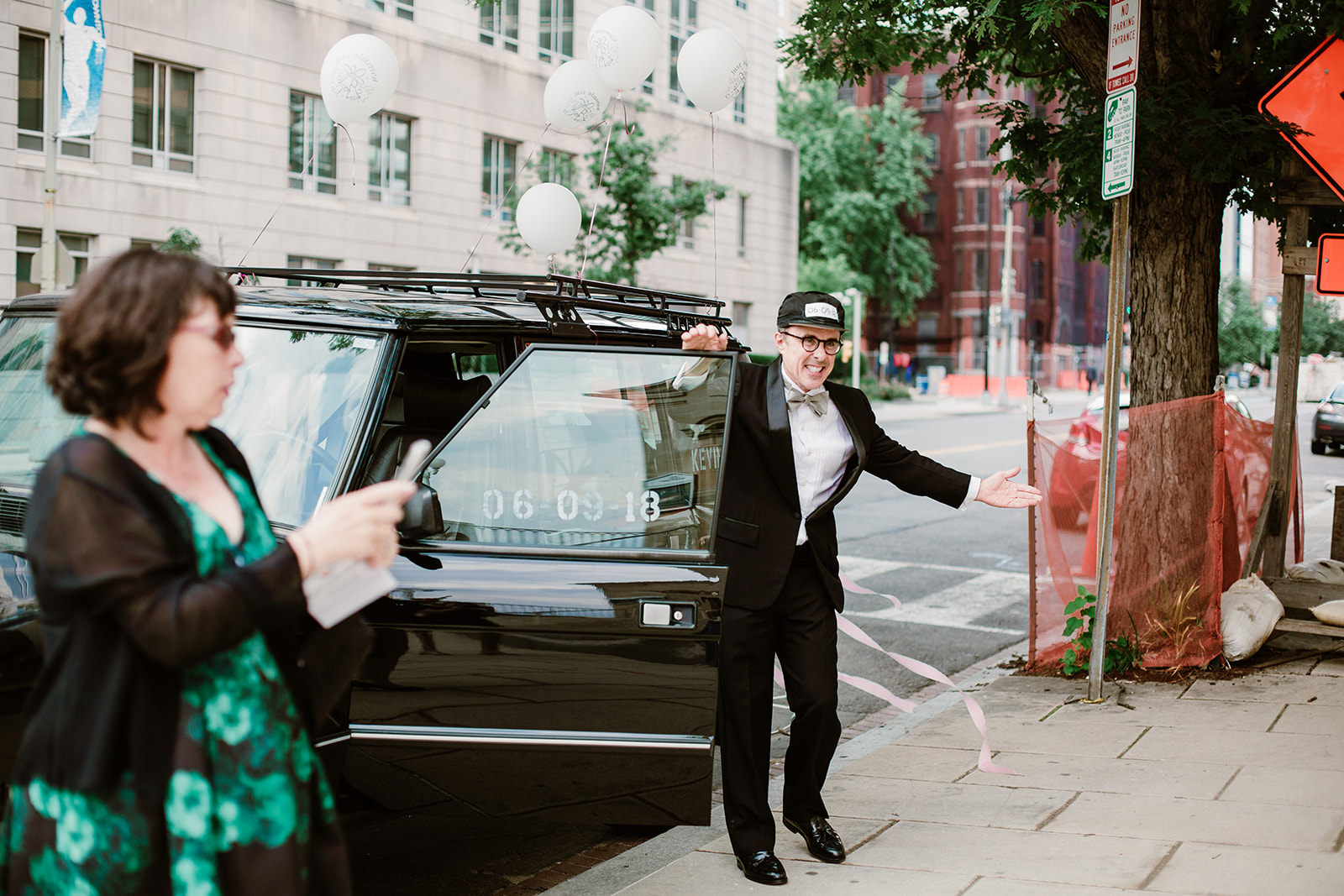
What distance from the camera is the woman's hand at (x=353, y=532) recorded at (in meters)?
2.19

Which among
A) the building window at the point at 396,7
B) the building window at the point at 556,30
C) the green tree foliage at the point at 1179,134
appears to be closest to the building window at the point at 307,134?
the building window at the point at 396,7

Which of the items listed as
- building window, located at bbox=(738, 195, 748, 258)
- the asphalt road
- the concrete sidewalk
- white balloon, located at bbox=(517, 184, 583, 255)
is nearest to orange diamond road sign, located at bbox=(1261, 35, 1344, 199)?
the concrete sidewalk

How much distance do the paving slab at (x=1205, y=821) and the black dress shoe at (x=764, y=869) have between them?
1125 mm

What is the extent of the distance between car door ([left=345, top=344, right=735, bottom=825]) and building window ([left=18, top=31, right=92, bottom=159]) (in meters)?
21.2

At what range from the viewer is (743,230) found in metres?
40.6

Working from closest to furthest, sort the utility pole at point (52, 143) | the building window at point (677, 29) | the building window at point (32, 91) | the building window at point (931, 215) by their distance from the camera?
the utility pole at point (52, 143) → the building window at point (32, 91) → the building window at point (677, 29) → the building window at point (931, 215)

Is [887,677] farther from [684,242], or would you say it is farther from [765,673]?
[684,242]

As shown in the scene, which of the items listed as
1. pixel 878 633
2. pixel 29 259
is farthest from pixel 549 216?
pixel 29 259

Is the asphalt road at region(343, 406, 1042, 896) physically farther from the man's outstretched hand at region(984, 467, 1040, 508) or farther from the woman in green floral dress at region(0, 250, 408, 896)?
the man's outstretched hand at region(984, 467, 1040, 508)

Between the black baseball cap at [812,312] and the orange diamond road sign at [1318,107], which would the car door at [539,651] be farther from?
the orange diamond road sign at [1318,107]

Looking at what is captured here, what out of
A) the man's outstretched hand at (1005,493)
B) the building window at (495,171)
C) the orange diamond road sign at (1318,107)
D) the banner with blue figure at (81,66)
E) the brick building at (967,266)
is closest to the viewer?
the man's outstretched hand at (1005,493)

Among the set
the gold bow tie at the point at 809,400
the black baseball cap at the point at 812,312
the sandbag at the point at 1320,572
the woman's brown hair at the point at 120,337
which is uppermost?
the black baseball cap at the point at 812,312

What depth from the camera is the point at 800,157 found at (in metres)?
57.6

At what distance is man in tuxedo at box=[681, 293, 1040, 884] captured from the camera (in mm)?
4305
